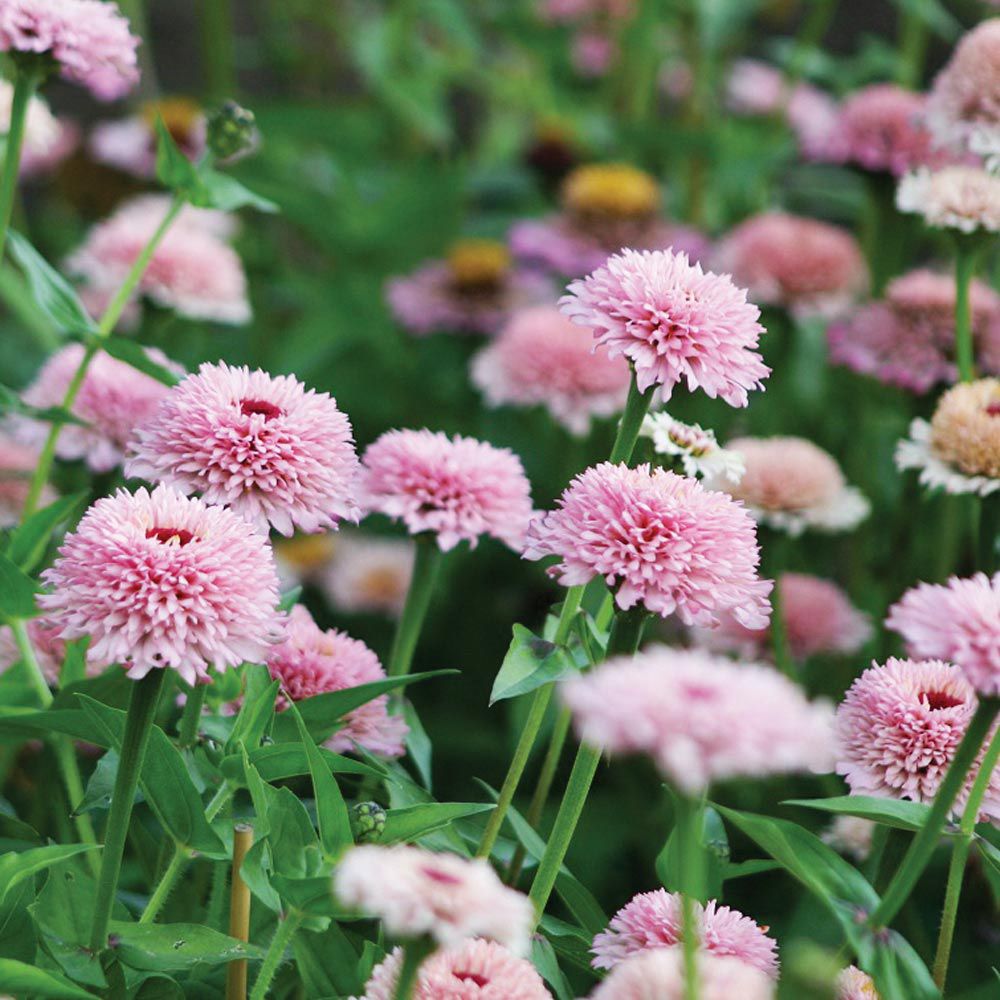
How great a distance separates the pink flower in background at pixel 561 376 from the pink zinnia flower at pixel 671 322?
511mm

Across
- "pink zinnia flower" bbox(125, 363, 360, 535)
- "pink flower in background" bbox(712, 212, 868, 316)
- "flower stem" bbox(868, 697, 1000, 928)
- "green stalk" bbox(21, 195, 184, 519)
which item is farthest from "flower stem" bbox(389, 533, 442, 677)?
"pink flower in background" bbox(712, 212, 868, 316)

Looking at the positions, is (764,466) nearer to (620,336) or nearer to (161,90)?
(620,336)

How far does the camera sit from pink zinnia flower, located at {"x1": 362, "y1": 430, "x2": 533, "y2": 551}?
78cm

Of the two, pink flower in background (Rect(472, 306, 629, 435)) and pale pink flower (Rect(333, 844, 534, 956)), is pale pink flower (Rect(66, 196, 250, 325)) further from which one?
pale pink flower (Rect(333, 844, 534, 956))

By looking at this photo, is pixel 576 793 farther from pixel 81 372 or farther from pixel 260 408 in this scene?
pixel 81 372

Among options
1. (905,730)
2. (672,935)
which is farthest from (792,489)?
(672,935)

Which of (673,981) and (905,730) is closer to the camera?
(673,981)

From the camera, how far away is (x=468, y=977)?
0.55 meters

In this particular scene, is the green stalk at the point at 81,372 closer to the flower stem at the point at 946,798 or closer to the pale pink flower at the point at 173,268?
the pale pink flower at the point at 173,268

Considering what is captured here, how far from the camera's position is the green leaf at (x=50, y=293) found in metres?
0.85

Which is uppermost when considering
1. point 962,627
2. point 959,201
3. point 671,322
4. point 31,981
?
point 959,201

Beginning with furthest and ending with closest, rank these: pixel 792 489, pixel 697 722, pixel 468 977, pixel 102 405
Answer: pixel 792 489, pixel 102 405, pixel 468 977, pixel 697 722

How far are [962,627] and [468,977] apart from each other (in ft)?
0.72

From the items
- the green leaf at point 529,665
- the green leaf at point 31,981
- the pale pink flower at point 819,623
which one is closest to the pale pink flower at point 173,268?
the pale pink flower at point 819,623
